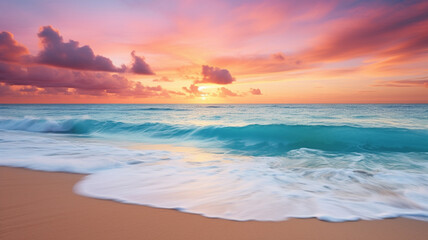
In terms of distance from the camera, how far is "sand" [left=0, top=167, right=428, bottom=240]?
6.71 ft

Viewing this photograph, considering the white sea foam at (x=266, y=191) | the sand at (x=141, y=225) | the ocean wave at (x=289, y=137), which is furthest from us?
the ocean wave at (x=289, y=137)

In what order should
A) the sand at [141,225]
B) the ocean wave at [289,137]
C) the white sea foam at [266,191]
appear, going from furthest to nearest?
the ocean wave at [289,137]
the white sea foam at [266,191]
the sand at [141,225]

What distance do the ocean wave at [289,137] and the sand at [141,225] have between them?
538cm

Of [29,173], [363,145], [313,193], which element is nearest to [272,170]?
[313,193]

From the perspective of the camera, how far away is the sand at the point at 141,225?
204 cm

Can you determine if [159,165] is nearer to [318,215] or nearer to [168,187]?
[168,187]

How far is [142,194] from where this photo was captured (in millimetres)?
3133

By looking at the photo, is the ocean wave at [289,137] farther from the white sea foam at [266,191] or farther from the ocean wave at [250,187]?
the white sea foam at [266,191]

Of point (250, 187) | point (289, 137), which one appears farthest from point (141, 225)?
point (289, 137)

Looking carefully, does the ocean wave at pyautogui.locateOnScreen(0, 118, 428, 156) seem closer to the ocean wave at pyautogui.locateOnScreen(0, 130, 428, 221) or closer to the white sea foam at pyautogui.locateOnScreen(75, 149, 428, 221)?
the ocean wave at pyautogui.locateOnScreen(0, 130, 428, 221)

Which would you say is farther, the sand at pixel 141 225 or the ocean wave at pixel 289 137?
the ocean wave at pixel 289 137

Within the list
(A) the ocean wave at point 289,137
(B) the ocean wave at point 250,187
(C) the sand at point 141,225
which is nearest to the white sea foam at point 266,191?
(B) the ocean wave at point 250,187

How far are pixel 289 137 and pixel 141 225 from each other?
350 inches

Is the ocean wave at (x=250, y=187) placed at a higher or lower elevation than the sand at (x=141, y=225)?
lower
